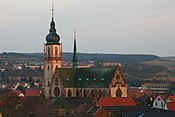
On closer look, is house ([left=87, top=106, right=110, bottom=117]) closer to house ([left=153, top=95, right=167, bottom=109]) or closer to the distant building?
house ([left=153, top=95, right=167, bottom=109])

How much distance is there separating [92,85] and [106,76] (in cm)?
328

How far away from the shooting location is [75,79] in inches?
4203

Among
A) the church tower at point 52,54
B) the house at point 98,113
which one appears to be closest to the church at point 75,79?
the church tower at point 52,54

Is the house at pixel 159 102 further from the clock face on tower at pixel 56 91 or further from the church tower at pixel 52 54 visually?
the church tower at pixel 52 54

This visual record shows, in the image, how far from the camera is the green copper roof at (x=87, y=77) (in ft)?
335

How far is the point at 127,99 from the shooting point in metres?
95.5

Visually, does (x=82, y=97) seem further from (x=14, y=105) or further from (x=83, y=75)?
(x=14, y=105)

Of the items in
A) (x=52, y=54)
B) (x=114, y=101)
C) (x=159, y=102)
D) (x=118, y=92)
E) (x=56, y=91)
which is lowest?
(x=159, y=102)

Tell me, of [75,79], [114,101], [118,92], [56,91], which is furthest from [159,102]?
[56,91]

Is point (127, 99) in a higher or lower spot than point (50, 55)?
lower

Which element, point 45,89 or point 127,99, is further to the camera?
point 45,89

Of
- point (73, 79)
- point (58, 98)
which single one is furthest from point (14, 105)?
point (73, 79)

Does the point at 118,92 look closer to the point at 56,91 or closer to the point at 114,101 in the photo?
the point at 114,101

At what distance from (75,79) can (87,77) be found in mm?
2673
